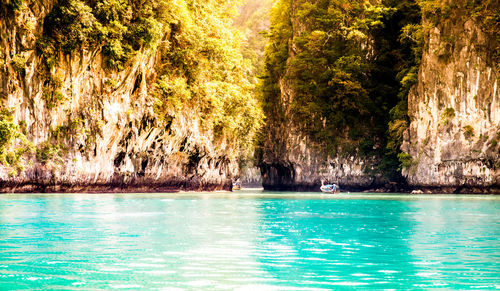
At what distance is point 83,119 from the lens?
27.1 m

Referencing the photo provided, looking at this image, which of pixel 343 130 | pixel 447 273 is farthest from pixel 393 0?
pixel 447 273

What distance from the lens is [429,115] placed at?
37.8m

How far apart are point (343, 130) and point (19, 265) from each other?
140 ft

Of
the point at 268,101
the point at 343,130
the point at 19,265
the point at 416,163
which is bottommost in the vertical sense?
the point at 19,265

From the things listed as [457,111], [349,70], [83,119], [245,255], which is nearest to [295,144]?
[349,70]

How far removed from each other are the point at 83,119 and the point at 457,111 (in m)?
23.3

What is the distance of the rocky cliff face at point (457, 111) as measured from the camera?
34438mm

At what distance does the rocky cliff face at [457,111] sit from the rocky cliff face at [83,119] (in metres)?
15.5

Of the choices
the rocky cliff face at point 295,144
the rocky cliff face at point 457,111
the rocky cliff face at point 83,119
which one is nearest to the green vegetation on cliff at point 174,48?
the rocky cliff face at point 83,119

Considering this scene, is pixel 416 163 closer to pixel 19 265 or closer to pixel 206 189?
pixel 206 189

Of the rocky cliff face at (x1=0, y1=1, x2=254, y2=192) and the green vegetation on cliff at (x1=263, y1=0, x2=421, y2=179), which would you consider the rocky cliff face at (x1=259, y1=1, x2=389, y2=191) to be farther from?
the rocky cliff face at (x1=0, y1=1, x2=254, y2=192)

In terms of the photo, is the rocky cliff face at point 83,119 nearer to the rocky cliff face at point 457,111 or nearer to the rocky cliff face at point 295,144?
the rocky cliff face at point 295,144

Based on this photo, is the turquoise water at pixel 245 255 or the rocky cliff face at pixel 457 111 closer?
the turquoise water at pixel 245 255

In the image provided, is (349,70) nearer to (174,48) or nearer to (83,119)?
(174,48)
